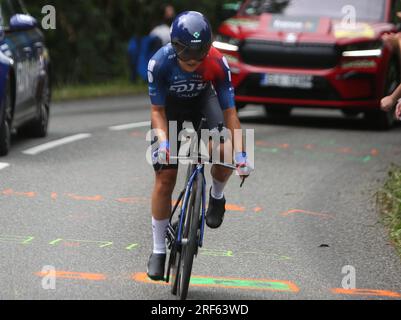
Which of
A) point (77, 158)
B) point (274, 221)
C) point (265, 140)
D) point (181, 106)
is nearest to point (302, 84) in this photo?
point (265, 140)

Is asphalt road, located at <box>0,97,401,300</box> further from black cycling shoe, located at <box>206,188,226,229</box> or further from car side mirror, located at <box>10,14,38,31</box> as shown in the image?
car side mirror, located at <box>10,14,38,31</box>

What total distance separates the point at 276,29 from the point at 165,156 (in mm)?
10017

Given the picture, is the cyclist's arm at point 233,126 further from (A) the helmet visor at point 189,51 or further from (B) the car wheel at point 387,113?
(B) the car wheel at point 387,113

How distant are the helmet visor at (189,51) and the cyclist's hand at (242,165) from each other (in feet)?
1.95

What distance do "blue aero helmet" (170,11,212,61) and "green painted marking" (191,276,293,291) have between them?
1.37m

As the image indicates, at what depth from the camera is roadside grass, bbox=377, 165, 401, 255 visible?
8.92 meters

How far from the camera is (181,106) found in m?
7.34

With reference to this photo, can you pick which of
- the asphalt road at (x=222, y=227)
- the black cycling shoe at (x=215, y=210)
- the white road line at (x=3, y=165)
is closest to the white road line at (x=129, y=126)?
the asphalt road at (x=222, y=227)

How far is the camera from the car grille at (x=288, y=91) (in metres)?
16.1

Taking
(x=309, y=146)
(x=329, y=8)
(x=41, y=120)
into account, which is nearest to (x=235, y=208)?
(x=309, y=146)

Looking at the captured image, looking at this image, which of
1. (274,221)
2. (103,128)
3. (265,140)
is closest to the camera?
(274,221)
